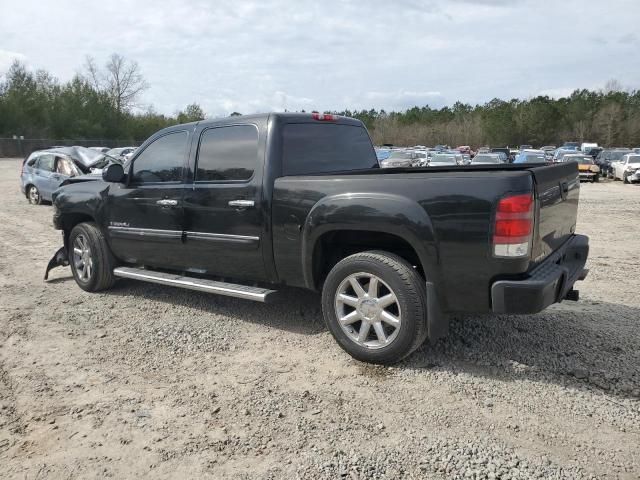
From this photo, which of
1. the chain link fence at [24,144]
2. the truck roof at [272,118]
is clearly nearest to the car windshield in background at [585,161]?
the truck roof at [272,118]

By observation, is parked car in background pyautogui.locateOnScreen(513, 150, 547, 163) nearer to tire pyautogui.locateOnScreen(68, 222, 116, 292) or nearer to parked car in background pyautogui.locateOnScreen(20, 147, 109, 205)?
parked car in background pyautogui.locateOnScreen(20, 147, 109, 205)

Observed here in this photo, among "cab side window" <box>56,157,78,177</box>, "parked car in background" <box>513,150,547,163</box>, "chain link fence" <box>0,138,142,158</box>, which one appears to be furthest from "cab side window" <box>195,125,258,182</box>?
"chain link fence" <box>0,138,142,158</box>

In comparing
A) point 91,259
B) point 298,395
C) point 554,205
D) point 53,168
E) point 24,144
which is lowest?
point 298,395

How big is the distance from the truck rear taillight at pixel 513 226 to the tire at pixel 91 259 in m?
4.40

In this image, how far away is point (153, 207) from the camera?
540 centimetres

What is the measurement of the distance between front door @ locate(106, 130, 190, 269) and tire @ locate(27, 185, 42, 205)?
11748mm

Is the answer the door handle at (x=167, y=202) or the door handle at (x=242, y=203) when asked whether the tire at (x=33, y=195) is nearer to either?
the door handle at (x=167, y=202)

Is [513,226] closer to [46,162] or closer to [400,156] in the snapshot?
[46,162]

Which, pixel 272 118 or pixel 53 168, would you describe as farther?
pixel 53 168

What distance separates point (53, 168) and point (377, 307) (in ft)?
46.6

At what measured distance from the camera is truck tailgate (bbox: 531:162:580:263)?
11.8 ft

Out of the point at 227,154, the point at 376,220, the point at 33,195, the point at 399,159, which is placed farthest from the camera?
the point at 399,159

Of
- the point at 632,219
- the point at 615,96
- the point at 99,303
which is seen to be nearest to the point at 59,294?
the point at 99,303

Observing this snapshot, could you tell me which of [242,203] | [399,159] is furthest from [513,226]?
[399,159]
